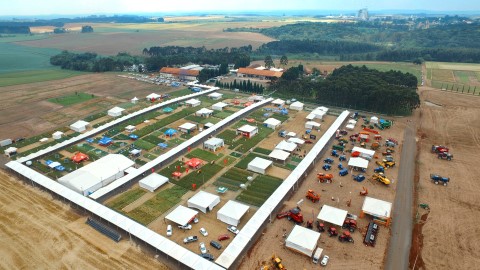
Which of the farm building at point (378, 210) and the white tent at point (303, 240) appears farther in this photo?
the farm building at point (378, 210)

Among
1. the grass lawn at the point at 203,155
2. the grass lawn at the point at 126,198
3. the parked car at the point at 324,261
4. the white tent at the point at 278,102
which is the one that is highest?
the white tent at the point at 278,102

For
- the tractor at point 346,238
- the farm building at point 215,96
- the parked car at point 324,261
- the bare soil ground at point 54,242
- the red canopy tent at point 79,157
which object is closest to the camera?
the parked car at point 324,261

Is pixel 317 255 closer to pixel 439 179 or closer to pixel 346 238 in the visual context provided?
pixel 346 238

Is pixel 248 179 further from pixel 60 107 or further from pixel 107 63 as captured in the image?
pixel 107 63

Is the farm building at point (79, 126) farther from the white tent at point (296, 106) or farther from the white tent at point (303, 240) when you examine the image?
the white tent at point (303, 240)

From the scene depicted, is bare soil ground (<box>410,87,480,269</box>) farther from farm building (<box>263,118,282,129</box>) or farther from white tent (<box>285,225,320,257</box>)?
farm building (<box>263,118,282,129</box>)

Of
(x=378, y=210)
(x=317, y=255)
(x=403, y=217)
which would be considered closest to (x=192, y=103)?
(x=378, y=210)

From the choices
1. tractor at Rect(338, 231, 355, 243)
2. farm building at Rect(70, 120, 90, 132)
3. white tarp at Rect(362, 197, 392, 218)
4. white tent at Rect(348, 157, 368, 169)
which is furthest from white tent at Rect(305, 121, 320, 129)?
farm building at Rect(70, 120, 90, 132)

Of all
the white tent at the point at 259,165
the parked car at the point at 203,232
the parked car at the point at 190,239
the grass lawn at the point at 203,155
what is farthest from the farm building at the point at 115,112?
the parked car at the point at 190,239
